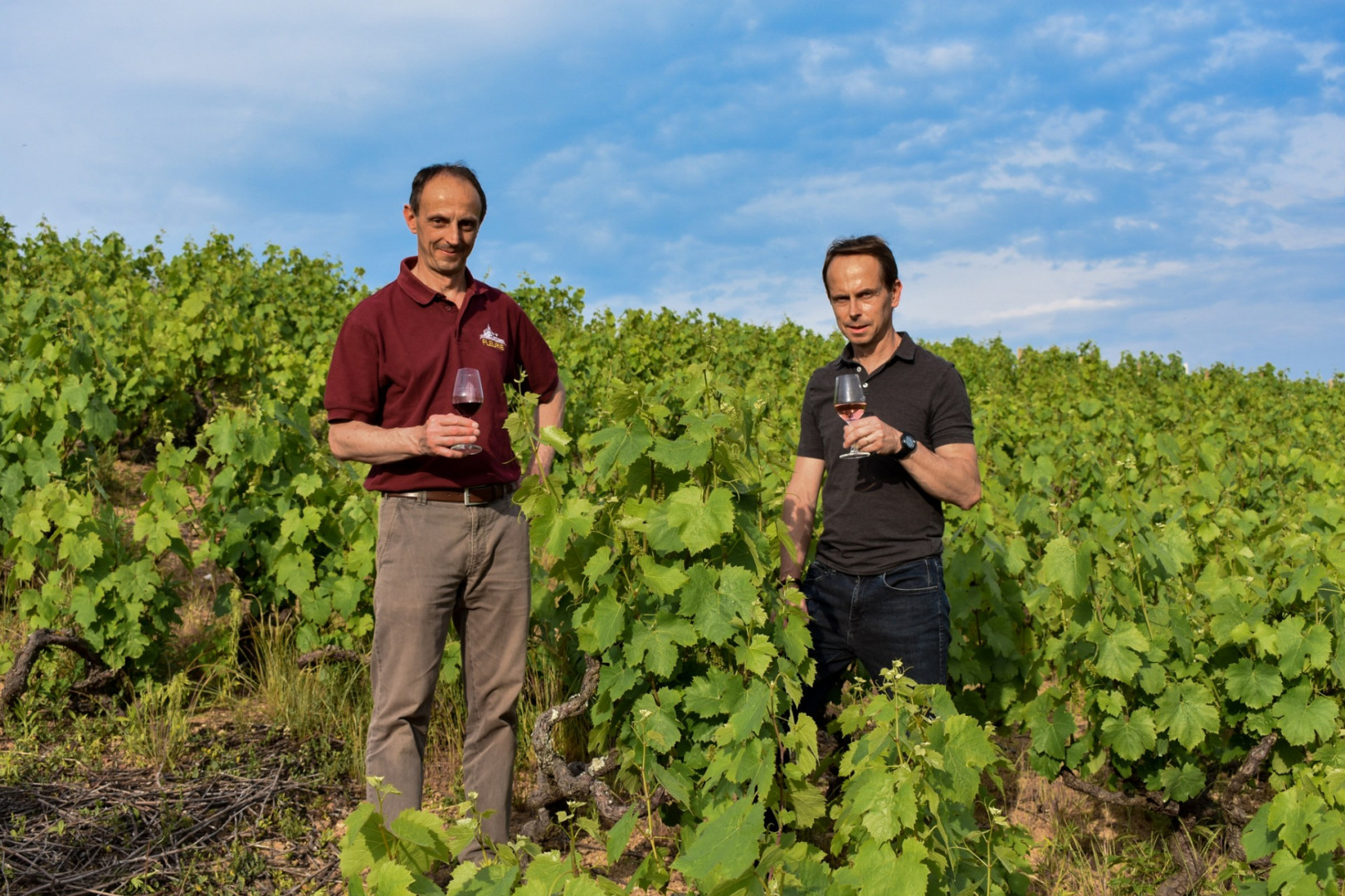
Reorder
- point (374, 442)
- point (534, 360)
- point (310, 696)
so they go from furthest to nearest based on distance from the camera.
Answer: point (310, 696), point (534, 360), point (374, 442)

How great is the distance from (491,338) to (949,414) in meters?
1.44

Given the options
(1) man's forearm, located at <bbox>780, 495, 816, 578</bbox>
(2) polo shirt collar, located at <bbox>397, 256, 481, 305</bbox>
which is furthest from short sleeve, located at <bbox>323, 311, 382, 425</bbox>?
(1) man's forearm, located at <bbox>780, 495, 816, 578</bbox>

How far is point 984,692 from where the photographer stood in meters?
4.14

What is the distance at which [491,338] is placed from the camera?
10.4ft

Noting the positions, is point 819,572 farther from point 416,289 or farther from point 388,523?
point 416,289

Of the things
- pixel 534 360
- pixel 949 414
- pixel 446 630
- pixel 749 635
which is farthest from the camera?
pixel 534 360

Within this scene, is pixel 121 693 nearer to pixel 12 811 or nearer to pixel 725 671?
pixel 12 811

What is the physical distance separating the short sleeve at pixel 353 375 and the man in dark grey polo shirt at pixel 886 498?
1.37m

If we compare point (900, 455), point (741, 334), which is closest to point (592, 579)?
point (900, 455)

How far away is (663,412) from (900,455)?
2.04 feet

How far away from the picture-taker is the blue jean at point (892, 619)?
271 centimetres

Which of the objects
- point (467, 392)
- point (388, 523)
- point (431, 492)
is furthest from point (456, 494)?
point (467, 392)

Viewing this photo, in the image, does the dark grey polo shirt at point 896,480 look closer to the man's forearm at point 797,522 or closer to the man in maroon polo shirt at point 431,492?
the man's forearm at point 797,522

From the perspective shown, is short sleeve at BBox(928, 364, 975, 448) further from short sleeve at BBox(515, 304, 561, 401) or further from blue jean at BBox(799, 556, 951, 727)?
short sleeve at BBox(515, 304, 561, 401)
